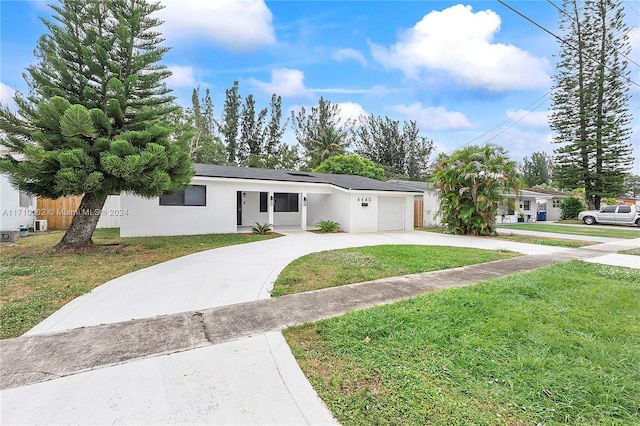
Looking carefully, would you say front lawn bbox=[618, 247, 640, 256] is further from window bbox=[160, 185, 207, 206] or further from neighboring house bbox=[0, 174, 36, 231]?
Answer: neighboring house bbox=[0, 174, 36, 231]

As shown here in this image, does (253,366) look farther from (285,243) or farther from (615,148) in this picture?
(615,148)

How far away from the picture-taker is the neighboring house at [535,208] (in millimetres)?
22603

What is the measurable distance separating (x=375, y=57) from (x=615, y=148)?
901 inches

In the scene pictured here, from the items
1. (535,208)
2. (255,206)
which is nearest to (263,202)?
(255,206)

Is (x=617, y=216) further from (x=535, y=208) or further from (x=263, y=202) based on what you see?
(x=263, y=202)

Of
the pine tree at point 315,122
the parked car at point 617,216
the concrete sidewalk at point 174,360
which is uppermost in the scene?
the pine tree at point 315,122

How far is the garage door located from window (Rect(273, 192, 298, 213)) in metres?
4.71

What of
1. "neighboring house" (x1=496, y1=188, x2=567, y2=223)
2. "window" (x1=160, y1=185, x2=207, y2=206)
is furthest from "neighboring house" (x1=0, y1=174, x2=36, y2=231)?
"neighboring house" (x1=496, y1=188, x2=567, y2=223)

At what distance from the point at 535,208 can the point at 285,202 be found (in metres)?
21.3

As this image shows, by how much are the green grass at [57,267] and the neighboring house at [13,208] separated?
105 centimetres

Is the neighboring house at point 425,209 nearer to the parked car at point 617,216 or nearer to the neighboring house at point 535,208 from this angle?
the neighboring house at point 535,208

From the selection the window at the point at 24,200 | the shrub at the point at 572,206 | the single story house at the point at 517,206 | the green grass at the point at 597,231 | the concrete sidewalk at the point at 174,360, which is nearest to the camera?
the concrete sidewalk at the point at 174,360

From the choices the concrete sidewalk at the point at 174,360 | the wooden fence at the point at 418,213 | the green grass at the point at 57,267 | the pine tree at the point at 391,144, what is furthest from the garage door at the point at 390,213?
the pine tree at the point at 391,144

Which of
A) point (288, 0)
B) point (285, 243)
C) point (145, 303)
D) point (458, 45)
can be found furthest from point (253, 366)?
point (458, 45)
